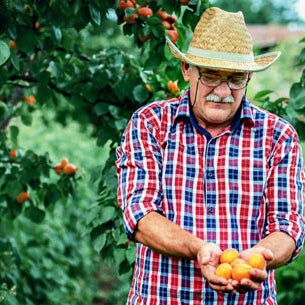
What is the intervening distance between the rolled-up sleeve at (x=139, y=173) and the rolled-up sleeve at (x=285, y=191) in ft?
1.04

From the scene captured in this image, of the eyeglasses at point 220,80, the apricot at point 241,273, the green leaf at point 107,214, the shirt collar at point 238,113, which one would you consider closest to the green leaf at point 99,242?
the green leaf at point 107,214

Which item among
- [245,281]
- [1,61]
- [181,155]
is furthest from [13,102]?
[245,281]

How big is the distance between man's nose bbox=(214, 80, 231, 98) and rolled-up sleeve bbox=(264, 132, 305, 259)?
0.21m

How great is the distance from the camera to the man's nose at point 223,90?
236 cm

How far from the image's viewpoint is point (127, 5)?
10.9ft

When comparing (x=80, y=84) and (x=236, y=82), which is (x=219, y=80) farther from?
(x=80, y=84)

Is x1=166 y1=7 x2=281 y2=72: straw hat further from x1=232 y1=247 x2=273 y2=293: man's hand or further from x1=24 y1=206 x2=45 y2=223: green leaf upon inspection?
x1=24 y1=206 x2=45 y2=223: green leaf

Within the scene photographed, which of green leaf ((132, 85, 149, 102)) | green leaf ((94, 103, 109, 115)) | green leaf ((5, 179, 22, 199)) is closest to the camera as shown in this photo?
green leaf ((132, 85, 149, 102))

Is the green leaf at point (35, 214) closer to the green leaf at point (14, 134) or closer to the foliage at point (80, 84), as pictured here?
the foliage at point (80, 84)

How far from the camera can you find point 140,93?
3646 millimetres

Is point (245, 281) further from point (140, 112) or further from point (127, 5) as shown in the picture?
point (127, 5)

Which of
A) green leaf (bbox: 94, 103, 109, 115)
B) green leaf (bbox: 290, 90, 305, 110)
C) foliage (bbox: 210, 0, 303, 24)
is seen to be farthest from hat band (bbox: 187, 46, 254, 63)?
foliage (bbox: 210, 0, 303, 24)

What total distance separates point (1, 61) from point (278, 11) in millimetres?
29755

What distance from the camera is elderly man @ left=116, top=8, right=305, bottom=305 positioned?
2344mm
